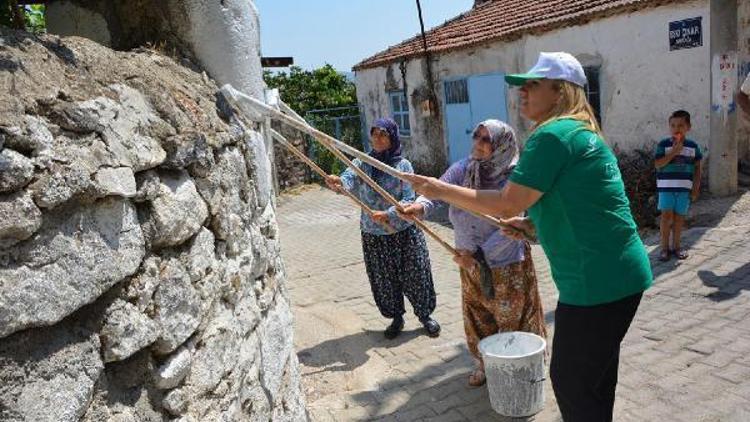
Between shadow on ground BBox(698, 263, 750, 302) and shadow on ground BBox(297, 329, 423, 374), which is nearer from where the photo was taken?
shadow on ground BBox(297, 329, 423, 374)

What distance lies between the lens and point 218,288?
2160 mm

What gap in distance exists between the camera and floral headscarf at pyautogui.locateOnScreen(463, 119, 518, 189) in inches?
138

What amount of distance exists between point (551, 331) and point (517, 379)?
5.11 ft

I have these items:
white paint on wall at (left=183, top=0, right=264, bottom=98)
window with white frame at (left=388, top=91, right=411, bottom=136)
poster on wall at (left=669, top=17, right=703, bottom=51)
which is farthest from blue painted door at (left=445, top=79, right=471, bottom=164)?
white paint on wall at (left=183, top=0, right=264, bottom=98)

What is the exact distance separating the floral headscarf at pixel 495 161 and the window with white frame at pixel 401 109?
10468 mm

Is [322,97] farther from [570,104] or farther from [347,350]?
[570,104]

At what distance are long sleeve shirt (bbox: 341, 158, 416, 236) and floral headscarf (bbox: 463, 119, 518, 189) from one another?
0.88m

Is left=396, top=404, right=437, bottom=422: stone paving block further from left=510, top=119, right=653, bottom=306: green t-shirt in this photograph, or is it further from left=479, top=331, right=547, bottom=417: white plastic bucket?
left=510, top=119, right=653, bottom=306: green t-shirt

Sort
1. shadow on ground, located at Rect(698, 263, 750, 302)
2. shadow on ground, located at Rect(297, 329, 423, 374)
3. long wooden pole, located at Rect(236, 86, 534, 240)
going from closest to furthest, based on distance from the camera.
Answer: long wooden pole, located at Rect(236, 86, 534, 240), shadow on ground, located at Rect(297, 329, 423, 374), shadow on ground, located at Rect(698, 263, 750, 302)

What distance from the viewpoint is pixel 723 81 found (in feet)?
23.5

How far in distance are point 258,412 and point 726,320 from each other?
371cm

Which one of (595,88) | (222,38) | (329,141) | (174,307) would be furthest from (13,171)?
(595,88)

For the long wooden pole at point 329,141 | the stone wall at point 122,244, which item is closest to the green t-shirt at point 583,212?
the long wooden pole at point 329,141

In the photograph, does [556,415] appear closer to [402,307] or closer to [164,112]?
[402,307]
